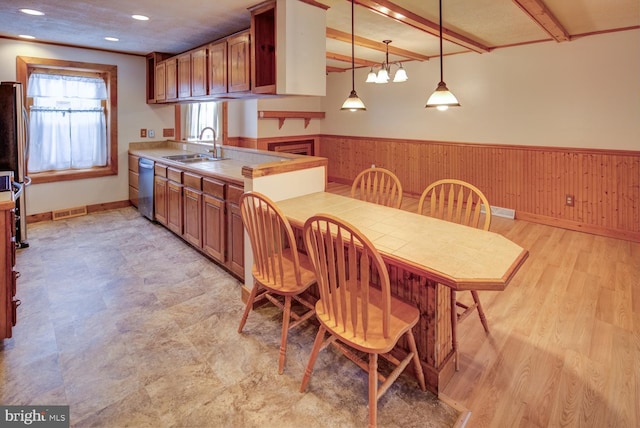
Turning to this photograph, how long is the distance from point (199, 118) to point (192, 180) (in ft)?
8.71

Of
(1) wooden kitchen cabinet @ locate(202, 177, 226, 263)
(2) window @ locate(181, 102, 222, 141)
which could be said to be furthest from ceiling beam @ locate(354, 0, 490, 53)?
(2) window @ locate(181, 102, 222, 141)

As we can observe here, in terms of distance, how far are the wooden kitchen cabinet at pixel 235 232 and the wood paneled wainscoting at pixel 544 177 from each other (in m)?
4.04

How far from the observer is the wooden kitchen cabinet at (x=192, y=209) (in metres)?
3.54

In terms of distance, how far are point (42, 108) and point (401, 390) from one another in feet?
17.2

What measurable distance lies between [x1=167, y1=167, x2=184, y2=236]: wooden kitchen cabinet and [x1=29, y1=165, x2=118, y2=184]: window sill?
5.68 ft

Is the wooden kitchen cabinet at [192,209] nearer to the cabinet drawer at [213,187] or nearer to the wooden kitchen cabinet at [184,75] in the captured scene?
the cabinet drawer at [213,187]

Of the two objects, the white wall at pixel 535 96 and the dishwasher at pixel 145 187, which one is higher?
the white wall at pixel 535 96

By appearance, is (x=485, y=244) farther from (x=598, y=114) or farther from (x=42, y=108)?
(x=42, y=108)

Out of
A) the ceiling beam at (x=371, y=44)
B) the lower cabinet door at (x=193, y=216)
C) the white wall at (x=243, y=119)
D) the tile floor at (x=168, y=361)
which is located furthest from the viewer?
the white wall at (x=243, y=119)

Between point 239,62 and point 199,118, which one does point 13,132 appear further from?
point 199,118

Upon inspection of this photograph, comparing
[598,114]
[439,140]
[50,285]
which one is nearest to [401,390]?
[50,285]

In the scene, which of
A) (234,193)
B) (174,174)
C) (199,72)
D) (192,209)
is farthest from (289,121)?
(234,193)

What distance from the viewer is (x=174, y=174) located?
3.98 meters

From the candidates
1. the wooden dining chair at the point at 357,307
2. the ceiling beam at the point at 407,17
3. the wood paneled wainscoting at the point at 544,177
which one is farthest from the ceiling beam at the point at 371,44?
the wooden dining chair at the point at 357,307
